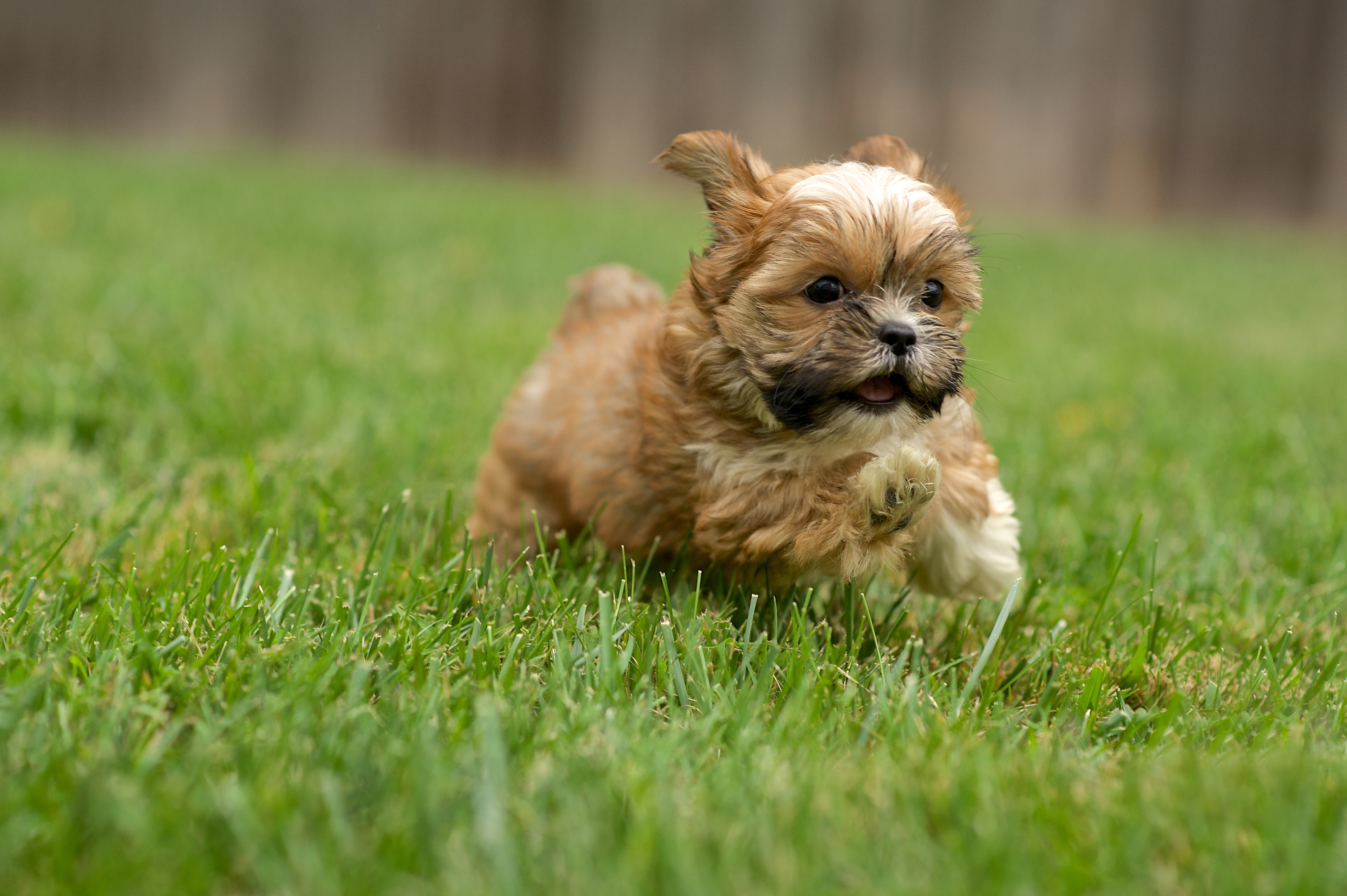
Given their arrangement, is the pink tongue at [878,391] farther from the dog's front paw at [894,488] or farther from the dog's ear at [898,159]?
the dog's ear at [898,159]

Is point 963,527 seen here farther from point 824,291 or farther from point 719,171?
point 719,171

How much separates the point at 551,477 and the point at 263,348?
232cm

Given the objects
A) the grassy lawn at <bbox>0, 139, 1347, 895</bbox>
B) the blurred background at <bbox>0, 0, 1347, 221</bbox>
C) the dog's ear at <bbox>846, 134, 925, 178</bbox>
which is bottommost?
the grassy lawn at <bbox>0, 139, 1347, 895</bbox>

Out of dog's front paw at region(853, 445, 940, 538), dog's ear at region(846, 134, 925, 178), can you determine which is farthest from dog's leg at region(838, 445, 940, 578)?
dog's ear at region(846, 134, 925, 178)

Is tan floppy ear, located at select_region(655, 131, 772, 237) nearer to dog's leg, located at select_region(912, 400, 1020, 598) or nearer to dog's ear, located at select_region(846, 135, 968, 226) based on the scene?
dog's ear, located at select_region(846, 135, 968, 226)

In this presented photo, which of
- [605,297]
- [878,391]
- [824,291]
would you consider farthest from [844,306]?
[605,297]

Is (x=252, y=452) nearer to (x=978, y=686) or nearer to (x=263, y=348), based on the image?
(x=263, y=348)

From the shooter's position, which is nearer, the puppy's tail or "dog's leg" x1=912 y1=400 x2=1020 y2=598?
"dog's leg" x1=912 y1=400 x2=1020 y2=598

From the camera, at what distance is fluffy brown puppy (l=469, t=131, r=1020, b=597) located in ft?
7.37

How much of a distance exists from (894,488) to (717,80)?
11568 millimetres

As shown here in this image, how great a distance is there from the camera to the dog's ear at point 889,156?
2750 millimetres

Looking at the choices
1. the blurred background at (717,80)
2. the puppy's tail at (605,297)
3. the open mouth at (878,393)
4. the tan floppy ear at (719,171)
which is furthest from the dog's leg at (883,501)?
the blurred background at (717,80)

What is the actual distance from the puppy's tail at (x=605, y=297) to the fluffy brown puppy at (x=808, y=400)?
49 cm

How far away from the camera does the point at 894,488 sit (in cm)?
219
